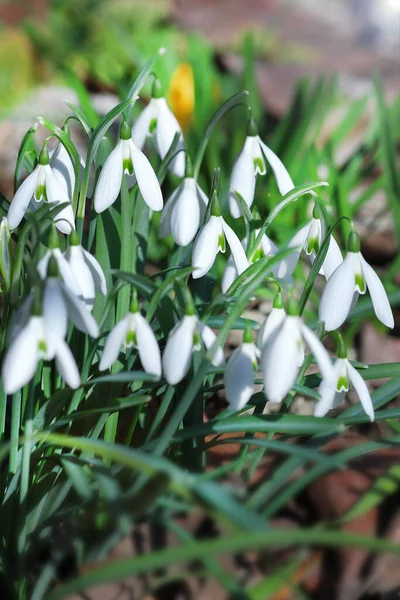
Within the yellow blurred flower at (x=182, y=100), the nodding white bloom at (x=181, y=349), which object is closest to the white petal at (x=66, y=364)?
the nodding white bloom at (x=181, y=349)

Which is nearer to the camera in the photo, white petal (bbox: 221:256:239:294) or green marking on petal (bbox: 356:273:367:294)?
green marking on petal (bbox: 356:273:367:294)

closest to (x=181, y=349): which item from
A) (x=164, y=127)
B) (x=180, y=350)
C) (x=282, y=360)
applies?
(x=180, y=350)

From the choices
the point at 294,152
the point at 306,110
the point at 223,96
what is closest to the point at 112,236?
the point at 294,152

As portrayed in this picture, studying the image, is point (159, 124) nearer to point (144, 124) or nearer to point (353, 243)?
point (144, 124)

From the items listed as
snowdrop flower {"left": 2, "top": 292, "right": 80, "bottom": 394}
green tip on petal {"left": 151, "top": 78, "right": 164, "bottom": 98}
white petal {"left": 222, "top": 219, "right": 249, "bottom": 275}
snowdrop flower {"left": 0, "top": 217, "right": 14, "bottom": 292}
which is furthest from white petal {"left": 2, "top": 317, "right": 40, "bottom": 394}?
green tip on petal {"left": 151, "top": 78, "right": 164, "bottom": 98}

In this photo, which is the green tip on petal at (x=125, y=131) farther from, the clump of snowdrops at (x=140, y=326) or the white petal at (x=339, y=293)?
the white petal at (x=339, y=293)

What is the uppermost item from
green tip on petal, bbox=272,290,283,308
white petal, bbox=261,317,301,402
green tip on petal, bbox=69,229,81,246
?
green tip on petal, bbox=69,229,81,246

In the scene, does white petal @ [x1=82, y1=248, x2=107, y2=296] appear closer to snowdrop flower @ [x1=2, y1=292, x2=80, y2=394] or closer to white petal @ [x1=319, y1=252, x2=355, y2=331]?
snowdrop flower @ [x1=2, y1=292, x2=80, y2=394]
